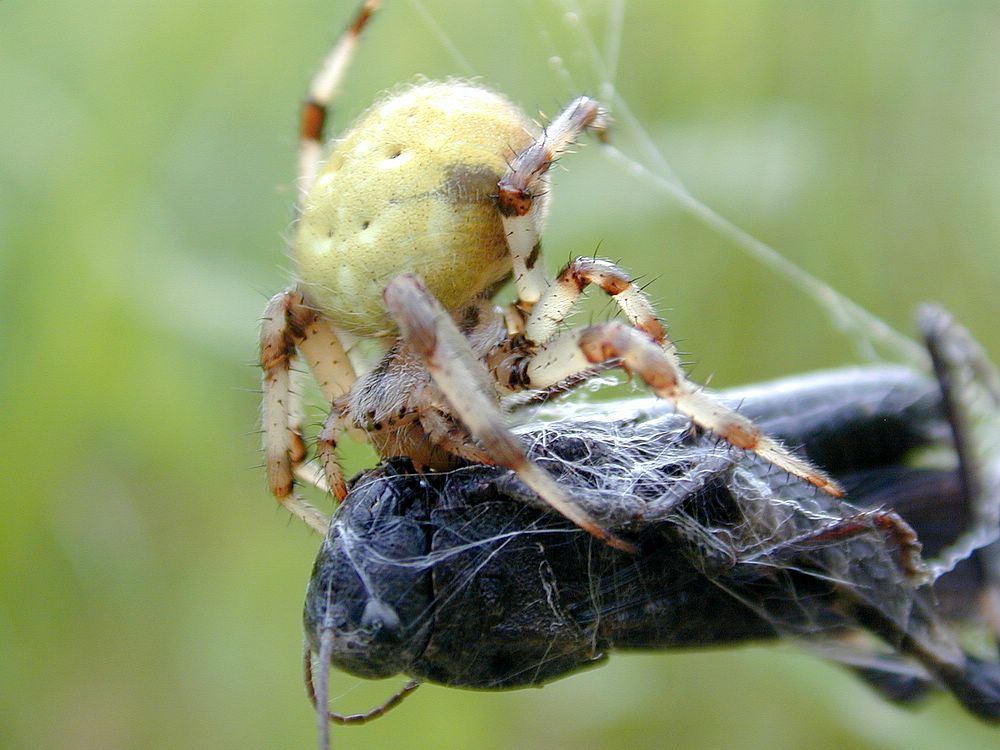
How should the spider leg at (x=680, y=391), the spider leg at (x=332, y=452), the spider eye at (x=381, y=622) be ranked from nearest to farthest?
the spider eye at (x=381, y=622)
the spider leg at (x=680, y=391)
the spider leg at (x=332, y=452)

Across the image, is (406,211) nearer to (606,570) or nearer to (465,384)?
(465,384)

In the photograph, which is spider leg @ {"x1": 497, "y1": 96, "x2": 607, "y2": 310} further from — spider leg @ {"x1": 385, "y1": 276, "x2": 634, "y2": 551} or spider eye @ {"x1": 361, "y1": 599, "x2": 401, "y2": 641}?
spider eye @ {"x1": 361, "y1": 599, "x2": 401, "y2": 641}

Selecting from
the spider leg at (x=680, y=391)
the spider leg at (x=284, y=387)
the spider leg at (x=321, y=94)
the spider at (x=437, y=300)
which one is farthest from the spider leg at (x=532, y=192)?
the spider leg at (x=321, y=94)

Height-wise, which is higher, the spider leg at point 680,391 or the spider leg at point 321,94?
the spider leg at point 321,94

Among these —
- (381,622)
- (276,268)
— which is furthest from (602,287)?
(276,268)

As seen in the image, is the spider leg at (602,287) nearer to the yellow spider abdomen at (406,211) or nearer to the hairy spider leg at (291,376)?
the yellow spider abdomen at (406,211)

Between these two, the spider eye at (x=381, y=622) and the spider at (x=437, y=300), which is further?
the spider at (x=437, y=300)

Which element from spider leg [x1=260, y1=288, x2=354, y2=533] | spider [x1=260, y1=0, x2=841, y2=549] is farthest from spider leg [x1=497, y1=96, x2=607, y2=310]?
spider leg [x1=260, y1=288, x2=354, y2=533]
